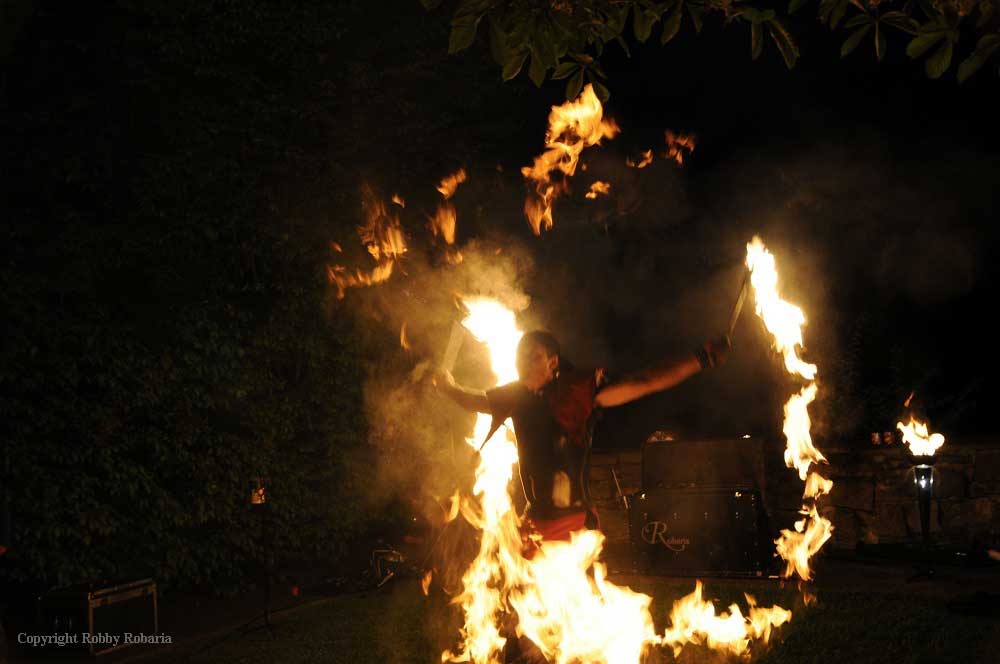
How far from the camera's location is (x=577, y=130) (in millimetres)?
7422

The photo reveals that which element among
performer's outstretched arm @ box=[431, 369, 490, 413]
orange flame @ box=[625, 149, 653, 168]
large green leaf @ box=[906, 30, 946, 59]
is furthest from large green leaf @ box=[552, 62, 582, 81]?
orange flame @ box=[625, 149, 653, 168]

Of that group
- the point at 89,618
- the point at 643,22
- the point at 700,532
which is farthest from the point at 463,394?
the point at 700,532

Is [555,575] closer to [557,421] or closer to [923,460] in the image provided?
[557,421]

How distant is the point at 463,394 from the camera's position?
5.68 metres

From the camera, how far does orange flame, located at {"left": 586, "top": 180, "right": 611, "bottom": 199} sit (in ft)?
32.0

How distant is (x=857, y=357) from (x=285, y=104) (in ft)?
32.9

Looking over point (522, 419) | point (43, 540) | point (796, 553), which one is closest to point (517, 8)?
point (522, 419)

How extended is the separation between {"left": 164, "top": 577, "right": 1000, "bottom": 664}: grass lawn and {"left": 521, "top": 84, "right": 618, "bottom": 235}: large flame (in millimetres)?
3718

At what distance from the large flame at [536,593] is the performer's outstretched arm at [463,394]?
590mm

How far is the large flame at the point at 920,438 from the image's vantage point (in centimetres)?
1204

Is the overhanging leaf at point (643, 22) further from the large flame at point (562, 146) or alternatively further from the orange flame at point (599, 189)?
the orange flame at point (599, 189)

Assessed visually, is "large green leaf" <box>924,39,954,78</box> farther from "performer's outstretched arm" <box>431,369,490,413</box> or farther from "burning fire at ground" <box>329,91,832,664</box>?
"performer's outstretched arm" <box>431,369,490,413</box>

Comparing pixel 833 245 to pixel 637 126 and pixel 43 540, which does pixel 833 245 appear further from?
pixel 43 540

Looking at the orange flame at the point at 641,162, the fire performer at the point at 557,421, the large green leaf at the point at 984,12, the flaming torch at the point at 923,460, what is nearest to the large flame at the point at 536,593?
the fire performer at the point at 557,421
